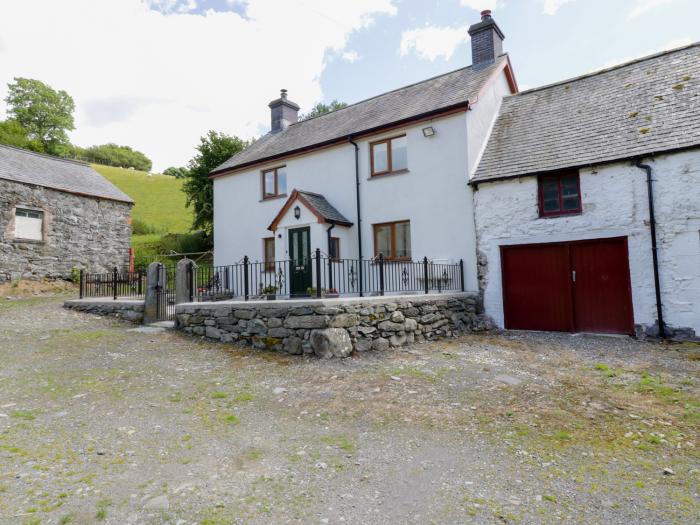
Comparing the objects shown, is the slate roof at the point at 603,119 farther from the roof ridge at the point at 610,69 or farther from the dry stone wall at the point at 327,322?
the dry stone wall at the point at 327,322

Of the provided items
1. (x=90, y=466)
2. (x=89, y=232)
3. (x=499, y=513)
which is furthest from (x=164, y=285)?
(x=89, y=232)

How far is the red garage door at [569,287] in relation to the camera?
10039mm

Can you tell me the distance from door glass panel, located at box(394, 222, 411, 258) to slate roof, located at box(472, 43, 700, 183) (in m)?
2.61

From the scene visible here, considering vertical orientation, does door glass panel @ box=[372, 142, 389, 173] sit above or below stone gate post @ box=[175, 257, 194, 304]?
above

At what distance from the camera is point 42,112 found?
4119 cm

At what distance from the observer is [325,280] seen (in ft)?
41.8

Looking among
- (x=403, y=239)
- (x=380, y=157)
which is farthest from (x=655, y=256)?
(x=380, y=157)

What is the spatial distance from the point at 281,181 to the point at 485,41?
29.7ft

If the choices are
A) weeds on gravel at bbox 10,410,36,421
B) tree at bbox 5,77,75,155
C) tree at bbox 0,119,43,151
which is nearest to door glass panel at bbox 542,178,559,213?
weeds on gravel at bbox 10,410,36,421

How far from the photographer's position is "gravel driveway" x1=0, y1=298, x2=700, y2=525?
3.07m

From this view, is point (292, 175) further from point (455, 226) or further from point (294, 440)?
point (294, 440)

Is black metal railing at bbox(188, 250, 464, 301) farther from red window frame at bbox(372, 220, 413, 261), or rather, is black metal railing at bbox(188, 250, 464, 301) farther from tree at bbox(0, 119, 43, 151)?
tree at bbox(0, 119, 43, 151)

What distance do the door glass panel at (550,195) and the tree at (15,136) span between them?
41.1 meters

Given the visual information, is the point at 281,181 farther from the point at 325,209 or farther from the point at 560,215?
the point at 560,215
